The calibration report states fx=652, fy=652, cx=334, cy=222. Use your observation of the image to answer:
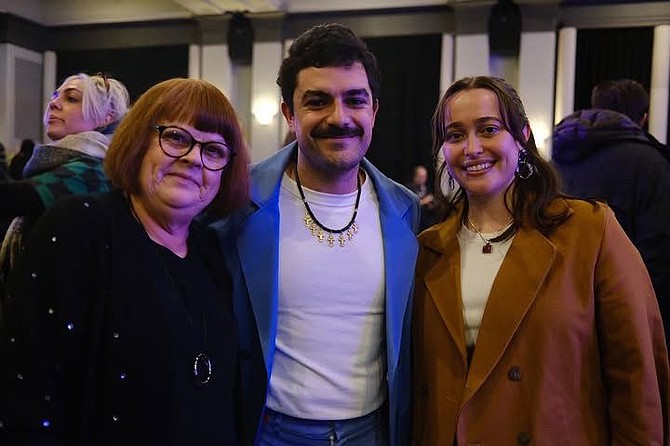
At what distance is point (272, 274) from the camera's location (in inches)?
60.2

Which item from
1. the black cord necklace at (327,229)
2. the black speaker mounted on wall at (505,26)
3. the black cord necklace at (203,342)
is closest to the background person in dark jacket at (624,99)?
the black cord necklace at (327,229)

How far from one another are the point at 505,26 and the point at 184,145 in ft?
24.3

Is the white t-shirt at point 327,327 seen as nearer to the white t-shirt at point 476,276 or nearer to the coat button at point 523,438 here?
the white t-shirt at point 476,276

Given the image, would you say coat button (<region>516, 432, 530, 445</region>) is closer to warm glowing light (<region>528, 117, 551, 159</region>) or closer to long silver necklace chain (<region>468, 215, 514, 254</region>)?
long silver necklace chain (<region>468, 215, 514, 254</region>)

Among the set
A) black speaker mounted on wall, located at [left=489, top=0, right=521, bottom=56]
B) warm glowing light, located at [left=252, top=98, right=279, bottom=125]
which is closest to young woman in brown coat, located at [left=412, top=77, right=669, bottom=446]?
black speaker mounted on wall, located at [left=489, top=0, right=521, bottom=56]

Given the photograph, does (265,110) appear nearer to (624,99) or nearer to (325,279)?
(624,99)

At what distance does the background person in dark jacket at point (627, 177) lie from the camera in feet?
7.72

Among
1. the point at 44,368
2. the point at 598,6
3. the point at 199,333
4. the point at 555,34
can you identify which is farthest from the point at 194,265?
the point at 598,6

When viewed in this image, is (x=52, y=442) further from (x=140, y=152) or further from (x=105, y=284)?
(x=140, y=152)

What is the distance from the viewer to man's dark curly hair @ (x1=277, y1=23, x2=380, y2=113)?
1572 millimetres

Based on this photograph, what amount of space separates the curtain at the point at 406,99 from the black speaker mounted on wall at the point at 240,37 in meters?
1.60

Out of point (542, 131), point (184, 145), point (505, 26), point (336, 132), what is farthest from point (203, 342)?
point (505, 26)

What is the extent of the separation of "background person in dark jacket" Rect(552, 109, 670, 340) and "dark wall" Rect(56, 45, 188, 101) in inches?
303

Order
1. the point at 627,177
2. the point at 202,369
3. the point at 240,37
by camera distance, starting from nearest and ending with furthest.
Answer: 1. the point at 202,369
2. the point at 627,177
3. the point at 240,37
